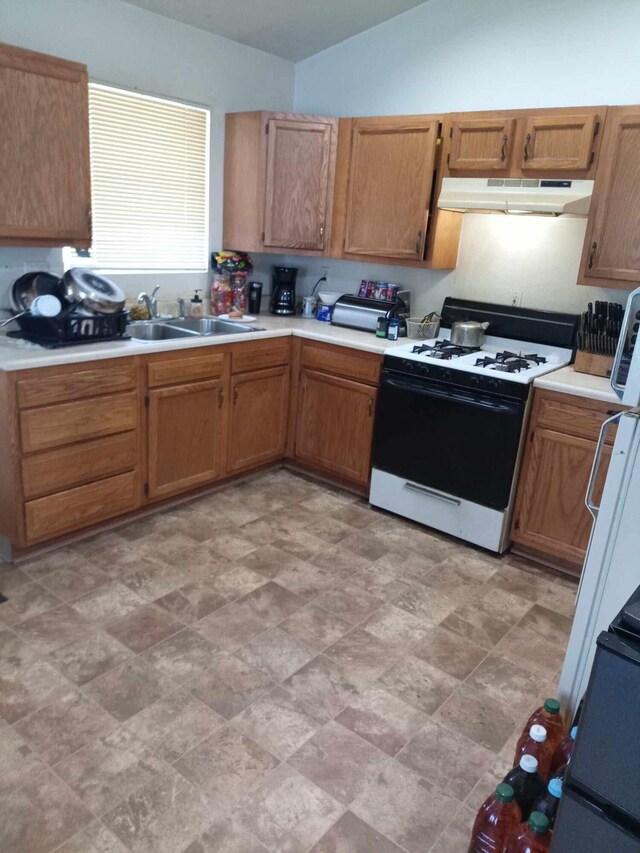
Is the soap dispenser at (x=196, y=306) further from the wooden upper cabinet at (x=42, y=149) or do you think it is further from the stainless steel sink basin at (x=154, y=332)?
the wooden upper cabinet at (x=42, y=149)

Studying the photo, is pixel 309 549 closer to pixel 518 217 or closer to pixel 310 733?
pixel 310 733

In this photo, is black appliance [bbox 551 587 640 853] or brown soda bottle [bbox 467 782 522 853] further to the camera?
brown soda bottle [bbox 467 782 522 853]

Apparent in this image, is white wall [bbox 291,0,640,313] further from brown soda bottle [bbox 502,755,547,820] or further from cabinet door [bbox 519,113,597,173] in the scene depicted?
brown soda bottle [bbox 502,755,547,820]

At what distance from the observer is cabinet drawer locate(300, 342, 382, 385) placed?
342 centimetres

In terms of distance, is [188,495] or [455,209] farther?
[188,495]

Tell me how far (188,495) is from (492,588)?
66.3 inches

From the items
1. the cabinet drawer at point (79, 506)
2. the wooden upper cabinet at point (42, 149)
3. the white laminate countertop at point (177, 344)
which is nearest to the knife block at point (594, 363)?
the white laminate countertop at point (177, 344)

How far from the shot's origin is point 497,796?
1414mm

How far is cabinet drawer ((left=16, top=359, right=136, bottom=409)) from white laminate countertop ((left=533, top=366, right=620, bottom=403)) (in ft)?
6.24

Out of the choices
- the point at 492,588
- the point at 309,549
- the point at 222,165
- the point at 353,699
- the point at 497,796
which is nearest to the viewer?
the point at 497,796

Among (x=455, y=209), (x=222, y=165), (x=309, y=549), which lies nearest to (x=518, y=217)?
(x=455, y=209)

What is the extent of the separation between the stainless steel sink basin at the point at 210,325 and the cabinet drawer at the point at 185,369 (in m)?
0.42

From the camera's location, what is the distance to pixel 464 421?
3.06 meters

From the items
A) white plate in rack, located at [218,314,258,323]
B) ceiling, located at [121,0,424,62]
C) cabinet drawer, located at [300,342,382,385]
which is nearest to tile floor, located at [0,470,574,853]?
cabinet drawer, located at [300,342,382,385]
